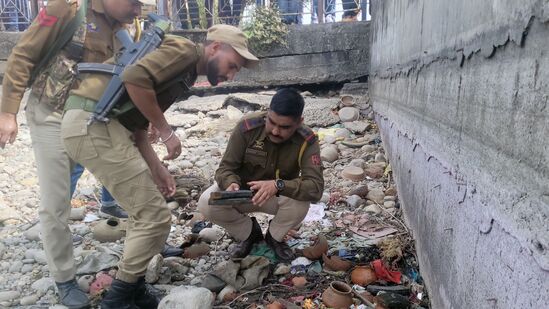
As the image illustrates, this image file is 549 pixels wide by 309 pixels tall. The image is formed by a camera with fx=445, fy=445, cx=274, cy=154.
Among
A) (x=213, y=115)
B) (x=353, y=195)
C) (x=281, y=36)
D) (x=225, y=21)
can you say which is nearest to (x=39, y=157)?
(x=353, y=195)

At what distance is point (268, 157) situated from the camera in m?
3.28

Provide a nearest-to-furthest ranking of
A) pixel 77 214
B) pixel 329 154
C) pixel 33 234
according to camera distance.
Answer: pixel 33 234
pixel 77 214
pixel 329 154

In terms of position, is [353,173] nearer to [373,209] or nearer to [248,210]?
[373,209]

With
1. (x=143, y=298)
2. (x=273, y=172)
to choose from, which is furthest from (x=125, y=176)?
(x=273, y=172)

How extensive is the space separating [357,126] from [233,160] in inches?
183

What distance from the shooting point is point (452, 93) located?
2.12 m

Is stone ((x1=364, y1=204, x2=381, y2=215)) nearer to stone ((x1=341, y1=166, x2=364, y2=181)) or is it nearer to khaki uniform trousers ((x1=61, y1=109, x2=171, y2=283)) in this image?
stone ((x1=341, y1=166, x2=364, y2=181))

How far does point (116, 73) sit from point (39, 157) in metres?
0.78

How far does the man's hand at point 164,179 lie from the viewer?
120 inches

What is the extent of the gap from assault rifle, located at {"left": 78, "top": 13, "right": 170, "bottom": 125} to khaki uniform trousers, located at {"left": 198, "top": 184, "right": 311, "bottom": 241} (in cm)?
115

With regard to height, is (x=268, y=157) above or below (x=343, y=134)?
above

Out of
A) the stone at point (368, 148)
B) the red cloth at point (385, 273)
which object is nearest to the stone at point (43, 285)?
the red cloth at point (385, 273)

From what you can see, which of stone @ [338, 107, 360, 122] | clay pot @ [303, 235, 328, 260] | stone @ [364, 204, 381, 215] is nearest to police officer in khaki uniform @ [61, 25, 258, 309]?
clay pot @ [303, 235, 328, 260]

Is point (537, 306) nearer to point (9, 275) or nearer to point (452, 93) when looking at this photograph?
point (452, 93)
